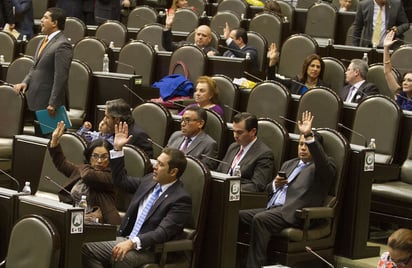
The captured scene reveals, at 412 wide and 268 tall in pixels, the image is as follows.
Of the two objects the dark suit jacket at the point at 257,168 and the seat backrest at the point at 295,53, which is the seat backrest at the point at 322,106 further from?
the seat backrest at the point at 295,53

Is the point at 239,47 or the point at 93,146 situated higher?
the point at 239,47

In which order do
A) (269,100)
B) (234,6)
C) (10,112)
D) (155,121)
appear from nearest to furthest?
(155,121) < (269,100) < (10,112) < (234,6)

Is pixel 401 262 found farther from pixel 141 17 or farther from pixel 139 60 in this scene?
pixel 141 17

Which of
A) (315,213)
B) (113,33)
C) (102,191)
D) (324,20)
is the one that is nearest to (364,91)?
(315,213)

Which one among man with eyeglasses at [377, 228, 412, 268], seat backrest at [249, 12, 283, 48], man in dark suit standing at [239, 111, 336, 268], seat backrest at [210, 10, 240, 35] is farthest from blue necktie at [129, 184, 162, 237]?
seat backrest at [210, 10, 240, 35]

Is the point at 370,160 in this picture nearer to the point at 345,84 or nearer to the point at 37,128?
the point at 345,84

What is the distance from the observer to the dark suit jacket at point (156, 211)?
4.47 m

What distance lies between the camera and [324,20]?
8.34 m

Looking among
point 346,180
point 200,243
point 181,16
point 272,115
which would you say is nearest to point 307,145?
point 346,180

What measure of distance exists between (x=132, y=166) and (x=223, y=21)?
11.2 ft

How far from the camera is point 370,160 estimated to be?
5.03 meters

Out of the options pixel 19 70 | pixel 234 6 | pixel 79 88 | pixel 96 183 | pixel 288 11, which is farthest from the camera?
pixel 234 6

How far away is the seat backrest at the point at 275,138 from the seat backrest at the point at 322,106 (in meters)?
0.48

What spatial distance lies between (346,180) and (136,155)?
0.96 m
